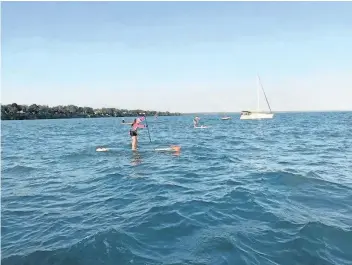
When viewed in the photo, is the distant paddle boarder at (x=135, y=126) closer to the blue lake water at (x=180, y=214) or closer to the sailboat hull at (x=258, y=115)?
the blue lake water at (x=180, y=214)

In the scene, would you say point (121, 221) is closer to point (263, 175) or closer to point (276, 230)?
point (276, 230)

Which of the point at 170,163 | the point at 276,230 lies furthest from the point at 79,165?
the point at 276,230

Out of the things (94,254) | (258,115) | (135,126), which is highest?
(135,126)

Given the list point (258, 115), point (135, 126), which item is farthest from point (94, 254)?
point (258, 115)

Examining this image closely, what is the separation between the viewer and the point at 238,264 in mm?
7898

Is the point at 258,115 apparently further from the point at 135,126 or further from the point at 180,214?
the point at 180,214

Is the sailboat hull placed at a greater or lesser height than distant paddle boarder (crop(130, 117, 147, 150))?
lesser

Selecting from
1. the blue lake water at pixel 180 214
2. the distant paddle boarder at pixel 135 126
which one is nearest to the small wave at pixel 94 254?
the blue lake water at pixel 180 214

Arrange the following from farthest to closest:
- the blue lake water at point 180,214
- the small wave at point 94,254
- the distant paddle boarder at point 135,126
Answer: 1. the distant paddle boarder at point 135,126
2. the blue lake water at point 180,214
3. the small wave at point 94,254

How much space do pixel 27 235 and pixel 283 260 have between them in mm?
7321

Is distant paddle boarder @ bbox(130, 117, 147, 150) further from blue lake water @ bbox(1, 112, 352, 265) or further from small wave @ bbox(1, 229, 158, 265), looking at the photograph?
small wave @ bbox(1, 229, 158, 265)

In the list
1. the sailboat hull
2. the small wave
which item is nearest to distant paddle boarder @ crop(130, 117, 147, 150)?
the small wave

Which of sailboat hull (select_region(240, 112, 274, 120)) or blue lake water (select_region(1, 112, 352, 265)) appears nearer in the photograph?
blue lake water (select_region(1, 112, 352, 265))

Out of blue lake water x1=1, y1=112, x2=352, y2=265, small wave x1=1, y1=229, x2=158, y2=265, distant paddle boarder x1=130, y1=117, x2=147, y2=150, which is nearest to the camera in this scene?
small wave x1=1, y1=229, x2=158, y2=265
